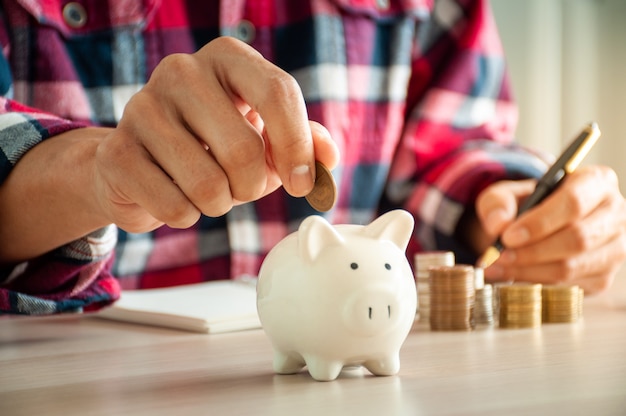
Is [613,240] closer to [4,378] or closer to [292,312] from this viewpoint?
[292,312]

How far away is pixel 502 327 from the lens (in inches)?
30.8

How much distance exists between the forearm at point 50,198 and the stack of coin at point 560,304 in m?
0.44

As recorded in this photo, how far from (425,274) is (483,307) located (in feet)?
0.23

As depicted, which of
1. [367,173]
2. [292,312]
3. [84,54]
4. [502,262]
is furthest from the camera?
[367,173]

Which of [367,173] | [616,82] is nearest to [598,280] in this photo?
[367,173]

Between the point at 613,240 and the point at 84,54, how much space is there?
79 cm

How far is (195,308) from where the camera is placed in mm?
855

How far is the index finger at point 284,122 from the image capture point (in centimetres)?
59

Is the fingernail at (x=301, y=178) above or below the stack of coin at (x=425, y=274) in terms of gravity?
above

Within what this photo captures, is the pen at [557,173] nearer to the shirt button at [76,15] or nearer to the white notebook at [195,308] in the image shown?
the white notebook at [195,308]

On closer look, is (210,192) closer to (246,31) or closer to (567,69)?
(246,31)

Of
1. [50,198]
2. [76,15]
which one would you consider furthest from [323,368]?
[76,15]

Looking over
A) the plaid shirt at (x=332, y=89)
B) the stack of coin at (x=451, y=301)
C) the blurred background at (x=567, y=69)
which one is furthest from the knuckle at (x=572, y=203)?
the blurred background at (x=567, y=69)

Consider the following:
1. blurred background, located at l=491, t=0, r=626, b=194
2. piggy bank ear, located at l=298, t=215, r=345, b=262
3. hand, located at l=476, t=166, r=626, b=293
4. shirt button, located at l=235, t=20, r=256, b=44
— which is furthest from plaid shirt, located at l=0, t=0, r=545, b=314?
blurred background, located at l=491, t=0, r=626, b=194
